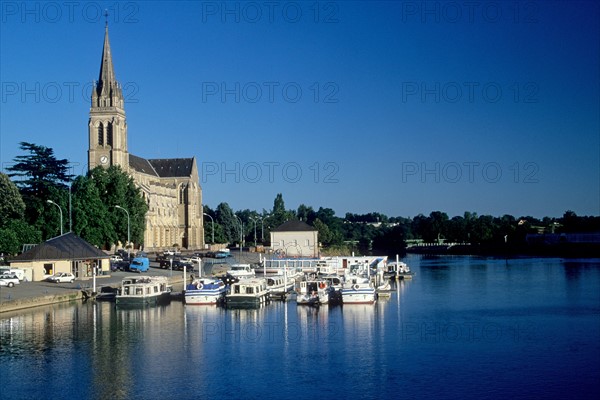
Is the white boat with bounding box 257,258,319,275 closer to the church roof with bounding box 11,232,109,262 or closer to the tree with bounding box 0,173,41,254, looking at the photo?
the church roof with bounding box 11,232,109,262

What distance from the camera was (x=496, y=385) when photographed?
33.9 metres

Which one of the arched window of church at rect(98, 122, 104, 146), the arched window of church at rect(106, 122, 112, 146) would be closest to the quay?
the arched window of church at rect(106, 122, 112, 146)

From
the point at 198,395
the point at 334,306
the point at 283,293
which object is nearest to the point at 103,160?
the point at 283,293

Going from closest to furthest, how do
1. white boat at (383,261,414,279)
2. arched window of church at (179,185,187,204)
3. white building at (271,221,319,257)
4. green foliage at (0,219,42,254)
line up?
green foliage at (0,219,42,254) → white boat at (383,261,414,279) → white building at (271,221,319,257) → arched window of church at (179,185,187,204)

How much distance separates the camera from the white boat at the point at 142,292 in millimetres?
63000

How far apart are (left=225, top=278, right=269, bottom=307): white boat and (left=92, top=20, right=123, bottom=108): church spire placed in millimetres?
79117

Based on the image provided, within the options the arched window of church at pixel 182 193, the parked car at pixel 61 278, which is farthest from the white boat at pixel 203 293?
the arched window of church at pixel 182 193

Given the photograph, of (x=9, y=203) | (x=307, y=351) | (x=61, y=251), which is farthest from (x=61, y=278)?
(x=307, y=351)

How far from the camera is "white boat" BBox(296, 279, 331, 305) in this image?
63.4 metres

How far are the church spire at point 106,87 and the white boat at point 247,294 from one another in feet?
260

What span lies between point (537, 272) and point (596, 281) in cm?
2140

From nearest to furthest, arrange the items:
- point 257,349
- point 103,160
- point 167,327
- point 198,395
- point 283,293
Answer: point 198,395
point 257,349
point 167,327
point 283,293
point 103,160

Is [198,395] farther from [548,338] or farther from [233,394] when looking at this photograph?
[548,338]

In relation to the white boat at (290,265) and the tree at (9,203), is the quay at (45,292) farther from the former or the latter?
the tree at (9,203)
